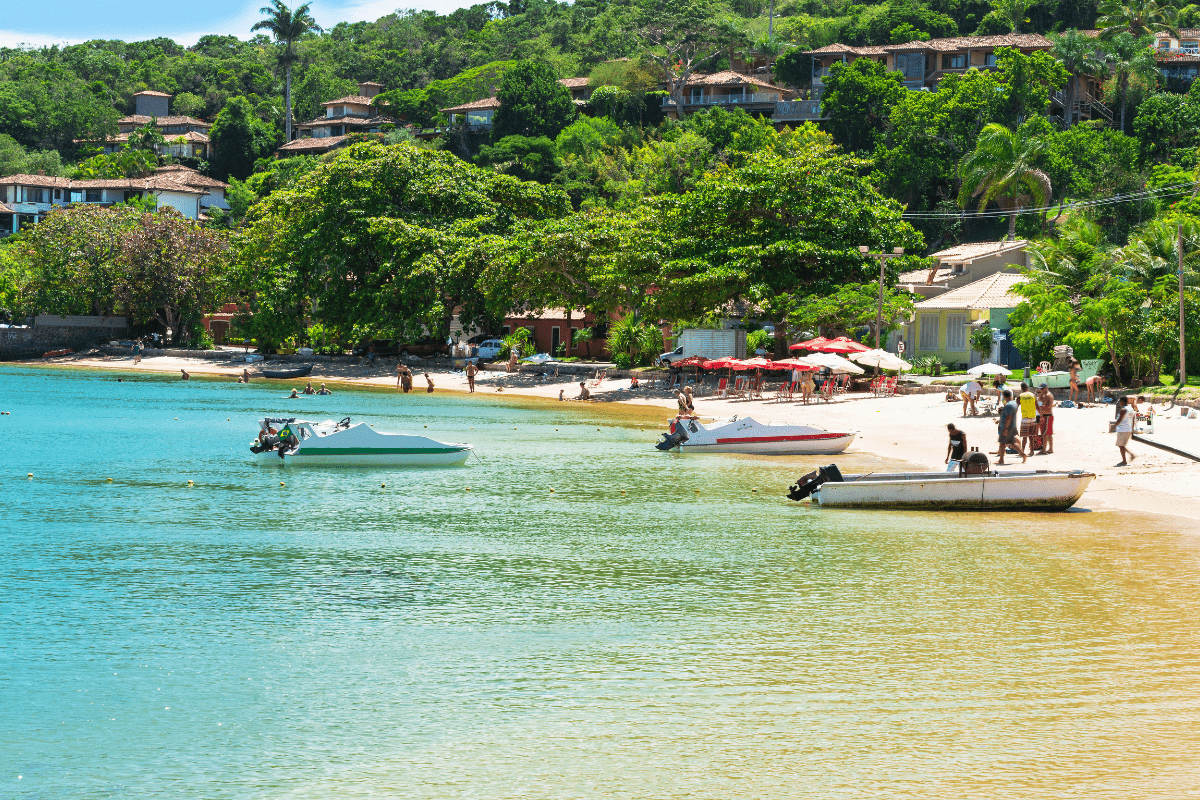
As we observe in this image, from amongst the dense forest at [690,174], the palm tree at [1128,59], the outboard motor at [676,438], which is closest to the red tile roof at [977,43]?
the dense forest at [690,174]

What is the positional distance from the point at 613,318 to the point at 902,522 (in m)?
50.3

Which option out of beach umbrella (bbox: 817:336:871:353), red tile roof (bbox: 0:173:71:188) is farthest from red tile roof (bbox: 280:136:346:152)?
beach umbrella (bbox: 817:336:871:353)

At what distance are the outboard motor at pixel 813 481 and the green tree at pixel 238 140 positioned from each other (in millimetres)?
128539

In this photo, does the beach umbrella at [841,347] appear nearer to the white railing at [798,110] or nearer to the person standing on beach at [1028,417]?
the person standing on beach at [1028,417]

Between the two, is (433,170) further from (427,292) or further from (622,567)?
(622,567)

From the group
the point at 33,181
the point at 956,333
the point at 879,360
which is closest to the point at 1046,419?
the point at 879,360

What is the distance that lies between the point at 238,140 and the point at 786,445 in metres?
122

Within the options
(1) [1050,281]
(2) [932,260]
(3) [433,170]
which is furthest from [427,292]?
(1) [1050,281]

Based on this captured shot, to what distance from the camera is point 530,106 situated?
117 m

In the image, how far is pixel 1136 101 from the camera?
3755 inches

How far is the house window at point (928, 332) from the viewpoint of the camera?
60.8 m

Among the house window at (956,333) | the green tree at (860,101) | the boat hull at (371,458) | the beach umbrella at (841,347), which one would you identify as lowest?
the boat hull at (371,458)

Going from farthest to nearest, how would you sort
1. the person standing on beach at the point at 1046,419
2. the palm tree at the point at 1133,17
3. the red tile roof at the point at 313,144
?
1. the red tile roof at the point at 313,144
2. the palm tree at the point at 1133,17
3. the person standing on beach at the point at 1046,419

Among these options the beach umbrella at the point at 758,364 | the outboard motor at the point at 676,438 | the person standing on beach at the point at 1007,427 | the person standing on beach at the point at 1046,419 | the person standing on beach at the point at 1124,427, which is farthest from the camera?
the beach umbrella at the point at 758,364
